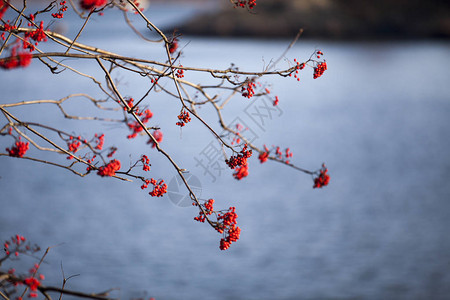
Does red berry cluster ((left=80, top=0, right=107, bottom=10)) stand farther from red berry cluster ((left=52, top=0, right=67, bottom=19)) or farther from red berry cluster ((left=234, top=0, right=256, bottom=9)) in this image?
red berry cluster ((left=234, top=0, right=256, bottom=9))

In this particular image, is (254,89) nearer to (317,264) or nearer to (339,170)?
(317,264)

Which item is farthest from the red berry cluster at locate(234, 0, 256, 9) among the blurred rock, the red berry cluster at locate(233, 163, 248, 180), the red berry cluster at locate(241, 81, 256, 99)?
the blurred rock

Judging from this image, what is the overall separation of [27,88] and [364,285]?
2306 centimetres

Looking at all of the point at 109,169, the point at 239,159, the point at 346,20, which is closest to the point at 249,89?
the point at 239,159

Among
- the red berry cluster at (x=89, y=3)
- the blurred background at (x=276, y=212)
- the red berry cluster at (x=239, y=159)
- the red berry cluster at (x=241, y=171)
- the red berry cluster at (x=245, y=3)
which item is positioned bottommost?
the red berry cluster at (x=239, y=159)

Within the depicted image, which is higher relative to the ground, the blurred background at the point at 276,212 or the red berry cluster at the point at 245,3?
the blurred background at the point at 276,212

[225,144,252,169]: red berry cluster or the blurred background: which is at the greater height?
the blurred background

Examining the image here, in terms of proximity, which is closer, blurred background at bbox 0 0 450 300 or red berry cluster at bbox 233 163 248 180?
red berry cluster at bbox 233 163 248 180

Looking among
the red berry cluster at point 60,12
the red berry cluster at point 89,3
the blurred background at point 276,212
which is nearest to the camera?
the red berry cluster at point 89,3

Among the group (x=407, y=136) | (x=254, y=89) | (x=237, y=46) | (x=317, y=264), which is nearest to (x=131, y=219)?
(x=317, y=264)

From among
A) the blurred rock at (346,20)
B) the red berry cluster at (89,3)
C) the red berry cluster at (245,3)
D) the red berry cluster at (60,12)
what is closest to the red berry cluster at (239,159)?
the red berry cluster at (245,3)

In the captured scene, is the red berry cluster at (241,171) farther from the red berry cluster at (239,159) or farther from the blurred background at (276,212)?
the blurred background at (276,212)

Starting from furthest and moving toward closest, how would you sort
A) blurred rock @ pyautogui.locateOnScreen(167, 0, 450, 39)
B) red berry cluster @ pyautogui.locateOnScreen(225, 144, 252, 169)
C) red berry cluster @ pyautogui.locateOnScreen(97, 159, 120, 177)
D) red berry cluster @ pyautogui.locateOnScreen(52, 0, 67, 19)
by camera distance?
blurred rock @ pyautogui.locateOnScreen(167, 0, 450, 39) < red berry cluster @ pyautogui.locateOnScreen(52, 0, 67, 19) < red berry cluster @ pyautogui.locateOnScreen(225, 144, 252, 169) < red berry cluster @ pyautogui.locateOnScreen(97, 159, 120, 177)

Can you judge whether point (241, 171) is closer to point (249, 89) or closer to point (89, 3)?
point (249, 89)
